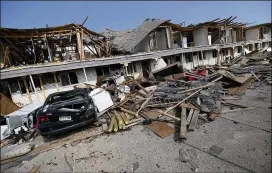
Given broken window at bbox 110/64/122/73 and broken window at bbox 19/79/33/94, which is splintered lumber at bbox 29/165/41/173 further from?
broken window at bbox 110/64/122/73

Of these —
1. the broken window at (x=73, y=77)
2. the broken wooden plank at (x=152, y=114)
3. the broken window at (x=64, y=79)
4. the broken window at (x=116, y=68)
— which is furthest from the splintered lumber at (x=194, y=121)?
the broken window at (x=64, y=79)

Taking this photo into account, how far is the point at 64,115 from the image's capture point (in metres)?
6.48

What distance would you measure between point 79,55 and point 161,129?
483 inches

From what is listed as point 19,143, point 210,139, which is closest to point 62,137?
point 19,143

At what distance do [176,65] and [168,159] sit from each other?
11.9 m

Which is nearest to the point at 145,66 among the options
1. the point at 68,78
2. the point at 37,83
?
the point at 68,78

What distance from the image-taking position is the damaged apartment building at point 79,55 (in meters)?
12.8

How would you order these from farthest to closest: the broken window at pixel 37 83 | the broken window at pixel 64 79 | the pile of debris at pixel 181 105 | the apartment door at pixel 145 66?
the apartment door at pixel 145 66
the broken window at pixel 64 79
the broken window at pixel 37 83
the pile of debris at pixel 181 105

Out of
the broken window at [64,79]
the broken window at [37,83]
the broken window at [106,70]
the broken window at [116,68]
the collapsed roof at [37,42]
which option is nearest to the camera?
the broken window at [37,83]

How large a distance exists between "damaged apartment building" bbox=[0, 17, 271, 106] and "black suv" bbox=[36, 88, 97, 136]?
6.93m

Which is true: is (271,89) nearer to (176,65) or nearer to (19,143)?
(176,65)

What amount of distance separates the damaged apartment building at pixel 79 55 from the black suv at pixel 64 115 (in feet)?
22.7

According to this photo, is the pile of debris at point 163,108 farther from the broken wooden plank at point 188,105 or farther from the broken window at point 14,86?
the broken window at point 14,86

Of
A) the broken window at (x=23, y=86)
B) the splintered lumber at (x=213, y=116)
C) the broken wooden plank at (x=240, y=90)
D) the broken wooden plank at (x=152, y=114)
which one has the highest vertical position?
the broken window at (x=23, y=86)
